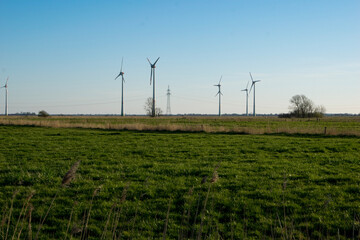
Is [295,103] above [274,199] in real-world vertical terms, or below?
above

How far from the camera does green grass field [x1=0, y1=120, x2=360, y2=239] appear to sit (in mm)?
7355

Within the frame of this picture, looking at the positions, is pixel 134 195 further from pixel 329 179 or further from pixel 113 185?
pixel 329 179

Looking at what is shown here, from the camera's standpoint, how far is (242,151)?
64.0 ft

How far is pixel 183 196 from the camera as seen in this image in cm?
962

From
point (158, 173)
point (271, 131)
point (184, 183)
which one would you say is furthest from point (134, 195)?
point (271, 131)

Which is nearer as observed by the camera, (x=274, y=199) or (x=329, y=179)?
(x=274, y=199)

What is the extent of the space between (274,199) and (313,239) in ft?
7.47

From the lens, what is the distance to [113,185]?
35.4ft

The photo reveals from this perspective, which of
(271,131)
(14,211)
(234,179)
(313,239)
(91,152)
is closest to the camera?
(313,239)

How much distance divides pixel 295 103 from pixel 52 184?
116544 mm

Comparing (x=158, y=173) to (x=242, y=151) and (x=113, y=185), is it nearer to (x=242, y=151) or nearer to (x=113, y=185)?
(x=113, y=185)

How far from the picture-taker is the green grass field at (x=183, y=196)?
24.1 ft

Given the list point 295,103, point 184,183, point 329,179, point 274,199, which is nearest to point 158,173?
point 184,183

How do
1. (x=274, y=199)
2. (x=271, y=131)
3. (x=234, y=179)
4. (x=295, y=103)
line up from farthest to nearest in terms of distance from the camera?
(x=295, y=103) < (x=271, y=131) < (x=234, y=179) < (x=274, y=199)
